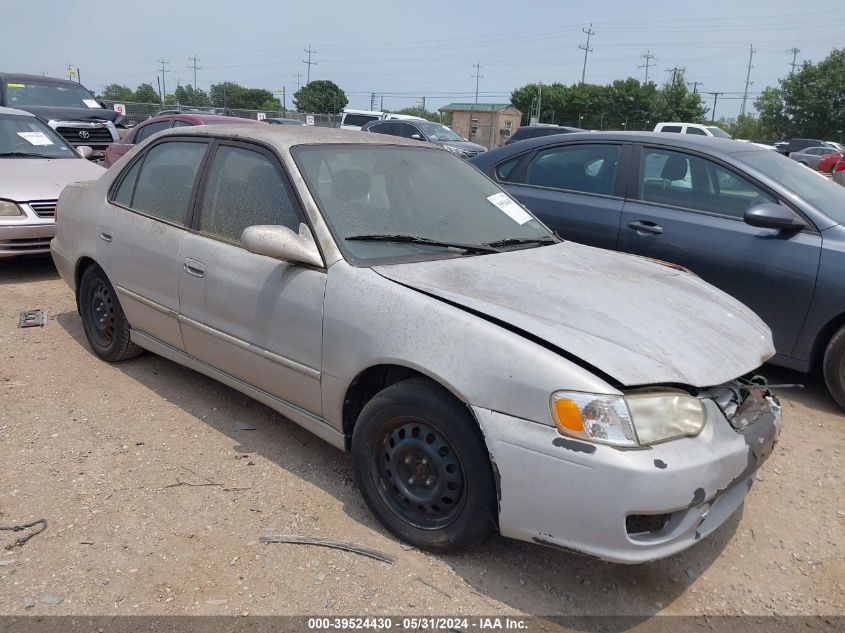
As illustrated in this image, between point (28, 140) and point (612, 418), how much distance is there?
7.87 meters

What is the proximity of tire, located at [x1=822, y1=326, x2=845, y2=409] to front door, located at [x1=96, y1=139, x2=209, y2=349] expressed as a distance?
12.5 ft

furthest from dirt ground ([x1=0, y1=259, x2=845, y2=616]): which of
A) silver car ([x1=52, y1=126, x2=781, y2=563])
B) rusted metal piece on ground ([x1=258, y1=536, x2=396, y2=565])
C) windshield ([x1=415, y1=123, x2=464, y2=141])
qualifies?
windshield ([x1=415, y1=123, x2=464, y2=141])

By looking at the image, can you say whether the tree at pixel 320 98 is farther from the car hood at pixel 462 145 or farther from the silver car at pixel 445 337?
the silver car at pixel 445 337

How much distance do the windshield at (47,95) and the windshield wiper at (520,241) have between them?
1237 centimetres

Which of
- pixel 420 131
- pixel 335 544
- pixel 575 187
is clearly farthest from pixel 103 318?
pixel 420 131

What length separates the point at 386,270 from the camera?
284 centimetres

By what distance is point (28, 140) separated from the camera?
7.70 meters

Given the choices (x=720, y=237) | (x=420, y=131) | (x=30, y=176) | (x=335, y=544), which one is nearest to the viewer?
(x=335, y=544)

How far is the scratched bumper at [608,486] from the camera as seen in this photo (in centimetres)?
215

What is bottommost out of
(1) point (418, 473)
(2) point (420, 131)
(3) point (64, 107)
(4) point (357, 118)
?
(1) point (418, 473)

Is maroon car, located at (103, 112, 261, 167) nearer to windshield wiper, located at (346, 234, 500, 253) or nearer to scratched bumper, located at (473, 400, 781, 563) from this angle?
windshield wiper, located at (346, 234, 500, 253)

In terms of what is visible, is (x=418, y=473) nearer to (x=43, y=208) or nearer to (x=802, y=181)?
(x=802, y=181)

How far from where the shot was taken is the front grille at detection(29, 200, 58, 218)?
21.1ft

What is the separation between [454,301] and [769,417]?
4.34ft
